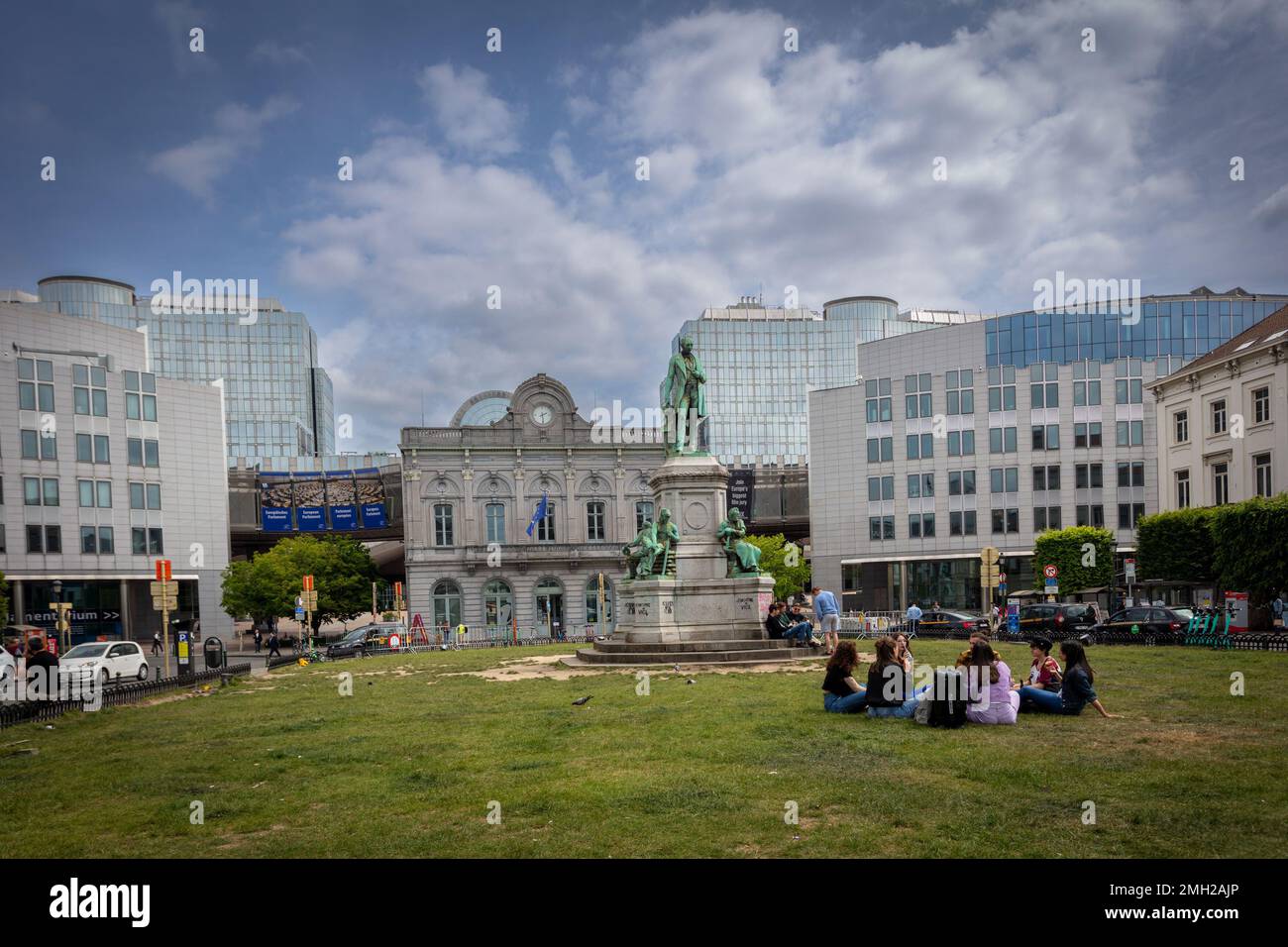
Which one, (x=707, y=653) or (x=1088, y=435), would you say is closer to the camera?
(x=707, y=653)

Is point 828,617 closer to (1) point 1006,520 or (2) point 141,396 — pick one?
(1) point 1006,520

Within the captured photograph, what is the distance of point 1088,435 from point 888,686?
57427mm

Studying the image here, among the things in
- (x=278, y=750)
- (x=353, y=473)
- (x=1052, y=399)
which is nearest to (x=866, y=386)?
(x=1052, y=399)

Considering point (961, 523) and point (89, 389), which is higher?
point (89, 389)

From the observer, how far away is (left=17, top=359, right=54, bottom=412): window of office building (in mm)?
55844

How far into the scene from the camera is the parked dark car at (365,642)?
41344 millimetres

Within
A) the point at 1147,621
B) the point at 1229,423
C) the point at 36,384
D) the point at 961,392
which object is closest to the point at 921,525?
the point at 961,392

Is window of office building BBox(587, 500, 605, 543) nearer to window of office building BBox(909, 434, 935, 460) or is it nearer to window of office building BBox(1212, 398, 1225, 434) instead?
window of office building BBox(909, 434, 935, 460)

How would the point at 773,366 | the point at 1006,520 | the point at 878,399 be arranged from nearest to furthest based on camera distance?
1. the point at 1006,520
2. the point at 878,399
3. the point at 773,366

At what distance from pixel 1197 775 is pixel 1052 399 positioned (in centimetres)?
6018

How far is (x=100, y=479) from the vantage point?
58.5m

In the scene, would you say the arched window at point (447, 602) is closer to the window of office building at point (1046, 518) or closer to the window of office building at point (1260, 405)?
the window of office building at point (1046, 518)

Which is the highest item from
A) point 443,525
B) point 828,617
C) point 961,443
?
point 961,443

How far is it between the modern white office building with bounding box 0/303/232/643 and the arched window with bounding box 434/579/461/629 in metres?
14.1
